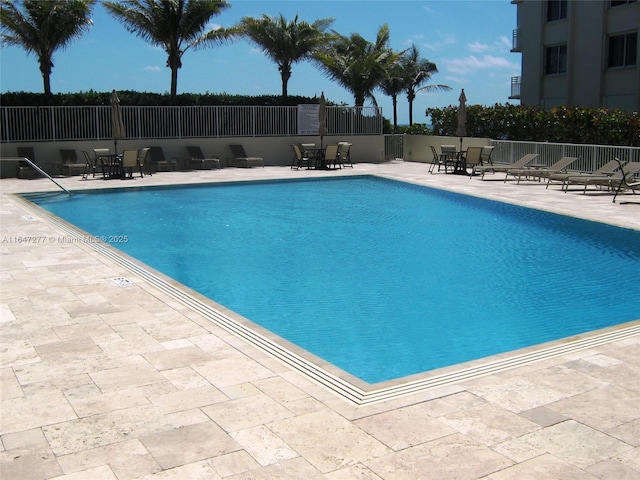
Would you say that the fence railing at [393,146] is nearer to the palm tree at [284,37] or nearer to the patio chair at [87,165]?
the palm tree at [284,37]

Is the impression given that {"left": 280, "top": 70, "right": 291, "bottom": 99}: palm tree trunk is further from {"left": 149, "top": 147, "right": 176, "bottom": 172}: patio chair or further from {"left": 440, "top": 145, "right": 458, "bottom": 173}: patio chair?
{"left": 440, "top": 145, "right": 458, "bottom": 173}: patio chair

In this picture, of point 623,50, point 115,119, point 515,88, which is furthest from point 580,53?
point 115,119

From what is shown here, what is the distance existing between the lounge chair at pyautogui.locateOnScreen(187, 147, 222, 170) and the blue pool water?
22.6 ft

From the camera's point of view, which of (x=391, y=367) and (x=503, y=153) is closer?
(x=391, y=367)

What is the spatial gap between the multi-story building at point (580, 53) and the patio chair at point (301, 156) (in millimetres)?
13381

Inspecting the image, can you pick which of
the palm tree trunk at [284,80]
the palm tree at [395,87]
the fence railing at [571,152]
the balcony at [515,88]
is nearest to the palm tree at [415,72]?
the palm tree at [395,87]

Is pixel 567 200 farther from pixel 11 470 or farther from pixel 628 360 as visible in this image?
pixel 11 470

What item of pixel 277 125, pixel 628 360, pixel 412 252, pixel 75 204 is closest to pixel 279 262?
pixel 412 252

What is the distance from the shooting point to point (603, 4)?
95.9ft

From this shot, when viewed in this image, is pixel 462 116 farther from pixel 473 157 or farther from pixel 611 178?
pixel 611 178

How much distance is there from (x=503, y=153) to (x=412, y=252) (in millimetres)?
13234

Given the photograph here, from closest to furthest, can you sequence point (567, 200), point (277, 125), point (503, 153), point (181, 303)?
point (181, 303)
point (567, 200)
point (503, 153)
point (277, 125)

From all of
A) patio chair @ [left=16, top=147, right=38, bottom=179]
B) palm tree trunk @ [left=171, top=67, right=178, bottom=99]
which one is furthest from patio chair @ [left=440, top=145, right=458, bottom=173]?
patio chair @ [left=16, top=147, right=38, bottom=179]

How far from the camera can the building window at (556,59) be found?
106 ft
